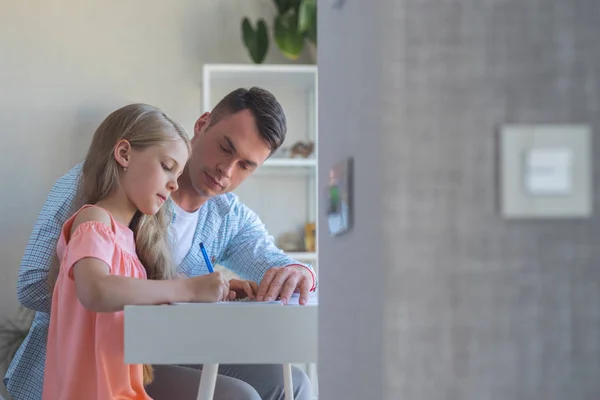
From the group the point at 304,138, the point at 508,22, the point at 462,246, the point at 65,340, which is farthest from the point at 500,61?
the point at 304,138

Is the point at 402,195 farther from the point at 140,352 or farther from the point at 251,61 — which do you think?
the point at 251,61

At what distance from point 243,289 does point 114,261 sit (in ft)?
0.92

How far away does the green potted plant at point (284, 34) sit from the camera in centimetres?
368

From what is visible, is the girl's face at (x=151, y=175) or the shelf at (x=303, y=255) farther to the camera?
the shelf at (x=303, y=255)

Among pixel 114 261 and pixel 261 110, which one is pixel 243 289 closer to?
pixel 114 261

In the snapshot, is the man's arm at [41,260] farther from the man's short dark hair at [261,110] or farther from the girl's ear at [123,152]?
the man's short dark hair at [261,110]

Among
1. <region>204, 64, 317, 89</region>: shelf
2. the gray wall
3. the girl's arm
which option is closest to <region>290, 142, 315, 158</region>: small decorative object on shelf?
<region>204, 64, 317, 89</region>: shelf

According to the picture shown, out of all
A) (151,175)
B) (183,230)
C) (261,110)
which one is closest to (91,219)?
(151,175)

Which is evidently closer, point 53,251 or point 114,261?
point 114,261

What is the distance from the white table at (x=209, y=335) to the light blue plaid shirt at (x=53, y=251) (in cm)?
122

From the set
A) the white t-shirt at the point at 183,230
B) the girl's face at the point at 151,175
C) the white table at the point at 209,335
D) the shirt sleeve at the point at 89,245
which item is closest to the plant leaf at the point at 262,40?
the white t-shirt at the point at 183,230

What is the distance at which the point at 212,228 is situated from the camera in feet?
7.97

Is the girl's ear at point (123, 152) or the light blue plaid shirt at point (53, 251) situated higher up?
the girl's ear at point (123, 152)

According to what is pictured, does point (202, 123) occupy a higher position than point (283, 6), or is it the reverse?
point (283, 6)
